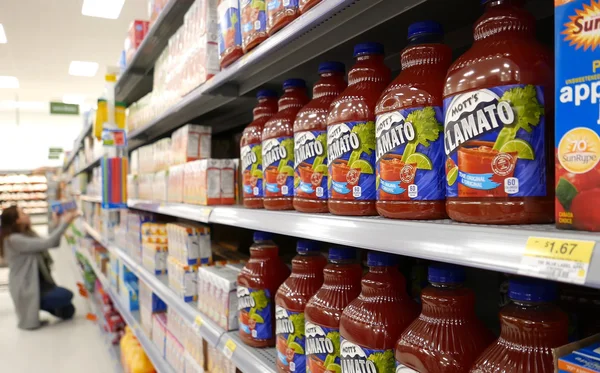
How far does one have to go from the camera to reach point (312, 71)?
1.56m

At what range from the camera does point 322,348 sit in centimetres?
106

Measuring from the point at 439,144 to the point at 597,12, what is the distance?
30 centimetres

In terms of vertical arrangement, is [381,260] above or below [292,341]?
above

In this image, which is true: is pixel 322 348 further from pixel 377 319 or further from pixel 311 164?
pixel 311 164

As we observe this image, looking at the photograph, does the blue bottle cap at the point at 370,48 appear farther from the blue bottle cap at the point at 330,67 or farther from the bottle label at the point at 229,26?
the bottle label at the point at 229,26

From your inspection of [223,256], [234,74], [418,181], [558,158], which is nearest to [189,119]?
[223,256]

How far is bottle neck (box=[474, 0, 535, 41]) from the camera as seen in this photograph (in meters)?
0.70

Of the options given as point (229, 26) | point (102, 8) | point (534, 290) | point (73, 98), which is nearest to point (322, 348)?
point (534, 290)

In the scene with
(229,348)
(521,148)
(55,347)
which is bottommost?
(55,347)

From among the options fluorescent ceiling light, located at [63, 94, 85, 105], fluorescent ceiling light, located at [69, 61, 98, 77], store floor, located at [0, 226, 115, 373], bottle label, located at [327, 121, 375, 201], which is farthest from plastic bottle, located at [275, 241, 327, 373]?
fluorescent ceiling light, located at [63, 94, 85, 105]

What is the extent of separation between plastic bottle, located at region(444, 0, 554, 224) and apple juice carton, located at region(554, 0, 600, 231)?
0.08 meters

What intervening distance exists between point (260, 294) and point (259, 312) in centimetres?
6

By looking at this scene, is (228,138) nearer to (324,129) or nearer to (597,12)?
(324,129)

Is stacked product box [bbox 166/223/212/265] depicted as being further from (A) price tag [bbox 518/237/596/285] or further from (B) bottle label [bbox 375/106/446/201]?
(A) price tag [bbox 518/237/596/285]
